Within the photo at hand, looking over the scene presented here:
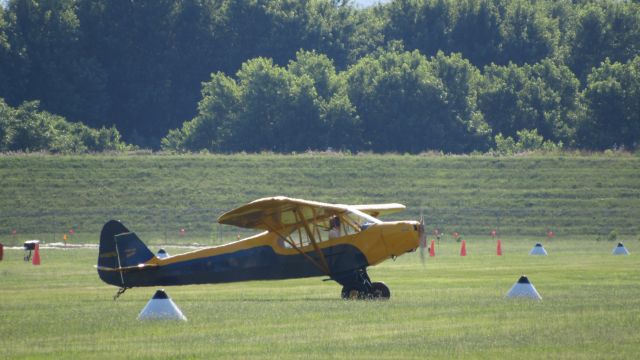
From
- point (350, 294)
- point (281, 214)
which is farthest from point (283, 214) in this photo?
point (350, 294)

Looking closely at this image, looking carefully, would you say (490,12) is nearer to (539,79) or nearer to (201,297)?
(539,79)

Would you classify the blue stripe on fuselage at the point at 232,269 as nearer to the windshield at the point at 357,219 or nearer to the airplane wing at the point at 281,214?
the airplane wing at the point at 281,214

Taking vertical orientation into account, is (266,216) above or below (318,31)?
below

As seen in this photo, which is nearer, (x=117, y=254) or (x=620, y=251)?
(x=117, y=254)

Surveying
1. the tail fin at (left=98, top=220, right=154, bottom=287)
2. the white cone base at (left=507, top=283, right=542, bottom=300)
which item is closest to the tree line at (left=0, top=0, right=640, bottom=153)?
the tail fin at (left=98, top=220, right=154, bottom=287)

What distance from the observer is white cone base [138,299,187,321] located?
2366 cm

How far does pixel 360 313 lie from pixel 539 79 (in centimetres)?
9045

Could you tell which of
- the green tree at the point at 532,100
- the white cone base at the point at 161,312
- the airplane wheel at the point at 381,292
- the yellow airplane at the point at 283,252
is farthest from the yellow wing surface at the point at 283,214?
the green tree at the point at 532,100

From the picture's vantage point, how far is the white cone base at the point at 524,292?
27141 mm

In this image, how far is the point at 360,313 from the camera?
24.6 meters

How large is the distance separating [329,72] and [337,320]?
90763mm

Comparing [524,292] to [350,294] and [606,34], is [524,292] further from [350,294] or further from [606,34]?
[606,34]

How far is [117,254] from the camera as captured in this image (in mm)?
29047

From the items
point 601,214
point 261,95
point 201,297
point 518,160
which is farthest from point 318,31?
point 201,297
